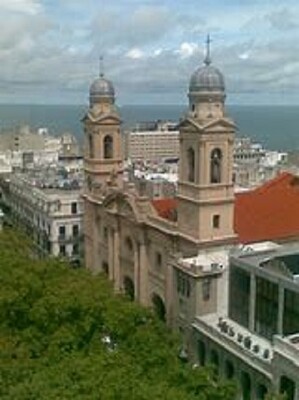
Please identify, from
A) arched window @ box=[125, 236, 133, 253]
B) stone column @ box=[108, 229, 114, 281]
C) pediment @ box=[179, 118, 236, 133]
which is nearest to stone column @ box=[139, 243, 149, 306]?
arched window @ box=[125, 236, 133, 253]

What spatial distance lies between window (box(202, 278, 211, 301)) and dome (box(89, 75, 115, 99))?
2812 cm

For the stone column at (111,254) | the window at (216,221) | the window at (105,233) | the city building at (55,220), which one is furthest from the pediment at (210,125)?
the city building at (55,220)

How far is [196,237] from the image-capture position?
2323 inches

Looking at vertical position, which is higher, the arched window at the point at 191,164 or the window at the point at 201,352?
the arched window at the point at 191,164

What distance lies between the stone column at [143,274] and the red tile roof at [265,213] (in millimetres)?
3677

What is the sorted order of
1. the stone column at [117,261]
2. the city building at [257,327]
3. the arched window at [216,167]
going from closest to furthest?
the city building at [257,327]
the arched window at [216,167]
the stone column at [117,261]

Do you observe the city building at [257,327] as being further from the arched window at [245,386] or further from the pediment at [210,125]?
the pediment at [210,125]

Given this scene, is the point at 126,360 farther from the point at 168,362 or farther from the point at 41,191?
the point at 41,191

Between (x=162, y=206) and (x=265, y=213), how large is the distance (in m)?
9.76

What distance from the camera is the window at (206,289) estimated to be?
54500mm

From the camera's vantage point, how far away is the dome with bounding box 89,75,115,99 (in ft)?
247

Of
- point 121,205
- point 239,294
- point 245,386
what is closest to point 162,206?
point 121,205

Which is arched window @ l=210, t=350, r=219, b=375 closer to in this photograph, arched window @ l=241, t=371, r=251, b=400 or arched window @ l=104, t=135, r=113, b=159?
arched window @ l=241, t=371, r=251, b=400

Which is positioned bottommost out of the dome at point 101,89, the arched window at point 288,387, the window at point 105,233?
the arched window at point 288,387
